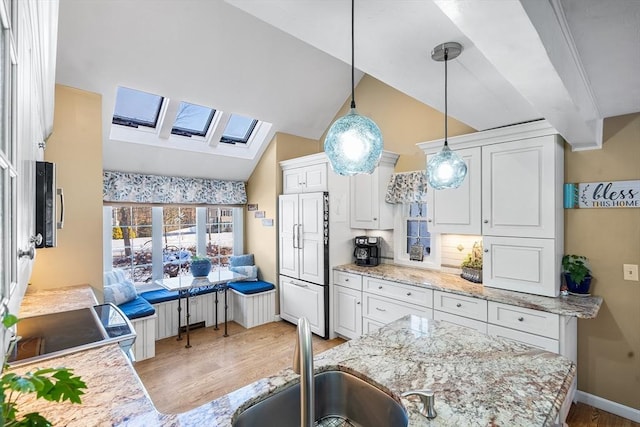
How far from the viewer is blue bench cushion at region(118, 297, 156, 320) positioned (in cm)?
326

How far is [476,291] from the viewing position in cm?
269

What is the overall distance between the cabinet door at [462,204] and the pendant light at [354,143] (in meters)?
1.94

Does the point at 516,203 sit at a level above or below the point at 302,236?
above

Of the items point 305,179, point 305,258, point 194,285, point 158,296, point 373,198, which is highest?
point 305,179

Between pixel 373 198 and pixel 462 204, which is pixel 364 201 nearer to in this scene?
pixel 373 198

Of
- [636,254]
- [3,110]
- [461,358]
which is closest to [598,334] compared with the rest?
[636,254]

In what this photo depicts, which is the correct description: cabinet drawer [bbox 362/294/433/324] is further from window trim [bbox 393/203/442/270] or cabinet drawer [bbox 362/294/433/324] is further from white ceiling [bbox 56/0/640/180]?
white ceiling [bbox 56/0/640/180]

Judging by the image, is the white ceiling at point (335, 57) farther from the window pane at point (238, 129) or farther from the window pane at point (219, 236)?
the window pane at point (219, 236)

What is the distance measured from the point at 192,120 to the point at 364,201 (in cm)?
250

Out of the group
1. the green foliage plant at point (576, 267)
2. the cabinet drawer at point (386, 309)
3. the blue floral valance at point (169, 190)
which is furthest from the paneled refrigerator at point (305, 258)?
the green foliage plant at point (576, 267)

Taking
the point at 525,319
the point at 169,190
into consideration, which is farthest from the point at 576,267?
the point at 169,190

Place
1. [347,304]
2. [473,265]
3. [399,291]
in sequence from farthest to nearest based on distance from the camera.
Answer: [347,304]
[399,291]
[473,265]

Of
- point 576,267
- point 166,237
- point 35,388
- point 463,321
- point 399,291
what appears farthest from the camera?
point 166,237

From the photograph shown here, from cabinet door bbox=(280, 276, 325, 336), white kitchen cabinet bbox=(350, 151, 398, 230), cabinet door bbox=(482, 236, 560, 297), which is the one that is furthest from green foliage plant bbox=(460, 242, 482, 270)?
cabinet door bbox=(280, 276, 325, 336)
